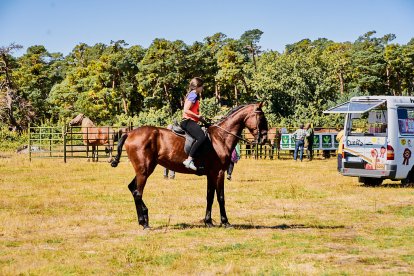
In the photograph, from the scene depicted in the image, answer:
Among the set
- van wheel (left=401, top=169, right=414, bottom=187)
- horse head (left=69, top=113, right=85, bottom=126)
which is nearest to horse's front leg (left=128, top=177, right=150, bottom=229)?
van wheel (left=401, top=169, right=414, bottom=187)

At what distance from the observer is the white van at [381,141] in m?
18.1

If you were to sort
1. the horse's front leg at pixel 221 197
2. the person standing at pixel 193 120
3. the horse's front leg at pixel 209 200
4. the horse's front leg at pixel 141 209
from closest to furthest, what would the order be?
the person standing at pixel 193 120, the horse's front leg at pixel 141 209, the horse's front leg at pixel 221 197, the horse's front leg at pixel 209 200

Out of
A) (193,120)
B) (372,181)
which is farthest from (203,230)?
(372,181)

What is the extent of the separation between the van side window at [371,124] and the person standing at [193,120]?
9.37 meters

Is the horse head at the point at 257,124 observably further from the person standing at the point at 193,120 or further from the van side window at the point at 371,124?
the van side window at the point at 371,124

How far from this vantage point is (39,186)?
19.1 m

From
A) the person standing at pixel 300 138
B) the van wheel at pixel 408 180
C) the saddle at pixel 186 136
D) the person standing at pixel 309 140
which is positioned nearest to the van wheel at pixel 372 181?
the van wheel at pixel 408 180

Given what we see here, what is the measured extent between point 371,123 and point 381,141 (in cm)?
118

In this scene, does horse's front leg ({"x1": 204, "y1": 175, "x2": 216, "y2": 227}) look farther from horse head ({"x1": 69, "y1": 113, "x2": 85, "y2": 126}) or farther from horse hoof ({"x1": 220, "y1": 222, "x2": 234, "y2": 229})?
horse head ({"x1": 69, "y1": 113, "x2": 85, "y2": 126})

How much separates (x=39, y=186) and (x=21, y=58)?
68695mm

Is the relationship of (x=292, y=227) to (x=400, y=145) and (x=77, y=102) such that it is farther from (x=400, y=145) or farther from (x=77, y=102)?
(x=77, y=102)

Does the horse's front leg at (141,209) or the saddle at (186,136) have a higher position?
the saddle at (186,136)

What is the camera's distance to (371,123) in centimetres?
1928

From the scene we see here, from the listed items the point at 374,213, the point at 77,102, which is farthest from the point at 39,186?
the point at 77,102
